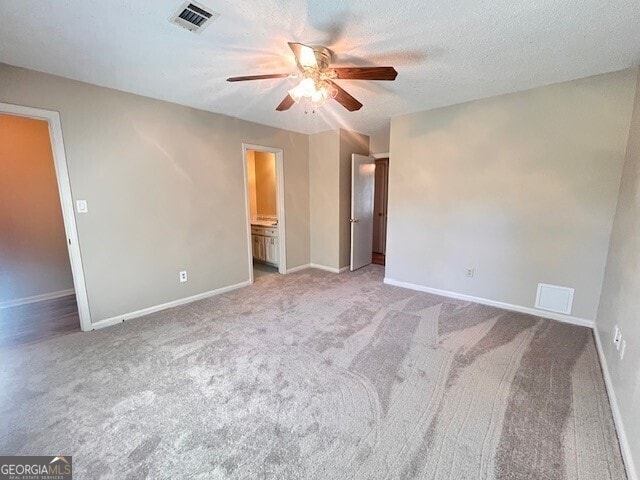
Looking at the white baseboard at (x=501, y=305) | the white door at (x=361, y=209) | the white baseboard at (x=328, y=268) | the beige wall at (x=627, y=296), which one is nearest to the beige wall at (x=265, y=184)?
the white baseboard at (x=328, y=268)

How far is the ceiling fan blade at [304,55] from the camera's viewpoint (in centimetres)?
164

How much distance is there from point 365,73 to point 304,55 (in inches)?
16.7

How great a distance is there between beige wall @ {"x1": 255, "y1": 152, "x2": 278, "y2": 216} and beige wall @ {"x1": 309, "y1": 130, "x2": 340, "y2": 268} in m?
0.90

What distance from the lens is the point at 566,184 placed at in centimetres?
262

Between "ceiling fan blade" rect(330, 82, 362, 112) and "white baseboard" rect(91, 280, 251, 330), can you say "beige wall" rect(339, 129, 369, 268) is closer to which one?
"white baseboard" rect(91, 280, 251, 330)

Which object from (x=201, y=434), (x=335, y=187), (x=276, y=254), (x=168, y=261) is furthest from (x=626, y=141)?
(x=168, y=261)

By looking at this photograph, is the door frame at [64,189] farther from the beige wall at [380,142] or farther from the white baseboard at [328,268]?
the beige wall at [380,142]

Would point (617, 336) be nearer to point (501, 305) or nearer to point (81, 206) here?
point (501, 305)

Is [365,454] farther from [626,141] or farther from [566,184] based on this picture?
[626,141]

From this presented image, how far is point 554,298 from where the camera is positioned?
281cm

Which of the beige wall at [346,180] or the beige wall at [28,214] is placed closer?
the beige wall at [28,214]

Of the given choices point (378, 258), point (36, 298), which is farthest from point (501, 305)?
point (36, 298)

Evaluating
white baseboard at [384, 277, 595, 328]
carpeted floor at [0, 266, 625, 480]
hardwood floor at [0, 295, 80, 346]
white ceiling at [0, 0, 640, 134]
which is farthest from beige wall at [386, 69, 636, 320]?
hardwood floor at [0, 295, 80, 346]

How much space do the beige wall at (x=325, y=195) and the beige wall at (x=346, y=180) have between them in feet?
0.30
